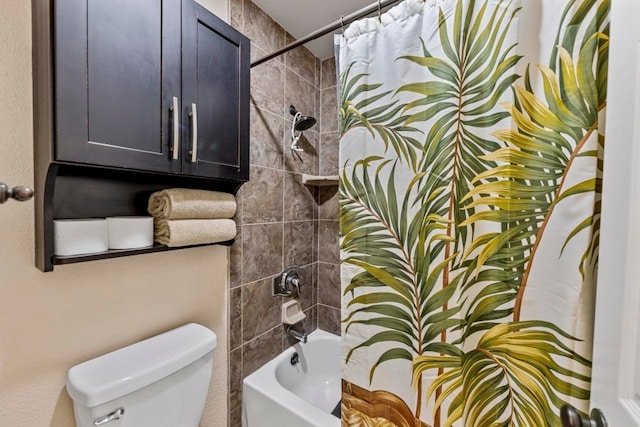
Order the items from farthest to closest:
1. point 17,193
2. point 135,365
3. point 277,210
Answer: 1. point 277,210
2. point 135,365
3. point 17,193

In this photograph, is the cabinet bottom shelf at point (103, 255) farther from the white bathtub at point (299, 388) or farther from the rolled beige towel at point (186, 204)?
the white bathtub at point (299, 388)

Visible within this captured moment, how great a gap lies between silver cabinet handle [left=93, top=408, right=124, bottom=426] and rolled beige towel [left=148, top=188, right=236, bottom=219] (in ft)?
1.87

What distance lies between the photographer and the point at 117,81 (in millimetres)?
718

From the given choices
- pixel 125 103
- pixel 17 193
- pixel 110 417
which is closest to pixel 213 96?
pixel 125 103

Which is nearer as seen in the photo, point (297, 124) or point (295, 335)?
point (297, 124)

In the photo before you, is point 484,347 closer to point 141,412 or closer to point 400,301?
point 400,301

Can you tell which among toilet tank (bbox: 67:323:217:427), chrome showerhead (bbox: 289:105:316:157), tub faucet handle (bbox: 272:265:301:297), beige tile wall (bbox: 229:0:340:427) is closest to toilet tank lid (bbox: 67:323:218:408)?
toilet tank (bbox: 67:323:217:427)

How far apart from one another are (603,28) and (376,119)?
0.51 meters

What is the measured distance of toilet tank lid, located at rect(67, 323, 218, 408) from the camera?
28.9 inches

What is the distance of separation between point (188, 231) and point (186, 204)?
0.09 metres

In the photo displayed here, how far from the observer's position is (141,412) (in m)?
0.81

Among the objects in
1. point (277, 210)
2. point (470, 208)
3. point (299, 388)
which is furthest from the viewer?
point (299, 388)

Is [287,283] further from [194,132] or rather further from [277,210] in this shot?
[194,132]

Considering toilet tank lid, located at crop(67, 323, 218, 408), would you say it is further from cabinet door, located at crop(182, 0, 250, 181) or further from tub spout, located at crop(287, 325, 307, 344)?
tub spout, located at crop(287, 325, 307, 344)
